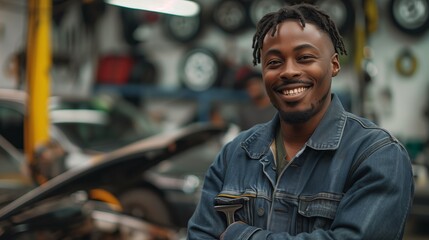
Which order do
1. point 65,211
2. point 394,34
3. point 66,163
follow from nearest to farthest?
point 65,211 → point 66,163 → point 394,34

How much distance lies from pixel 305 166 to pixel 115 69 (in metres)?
8.05

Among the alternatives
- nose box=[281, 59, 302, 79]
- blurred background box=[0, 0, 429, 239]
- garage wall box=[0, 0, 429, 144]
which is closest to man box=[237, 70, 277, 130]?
blurred background box=[0, 0, 429, 239]

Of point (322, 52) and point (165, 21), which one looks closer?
point (322, 52)

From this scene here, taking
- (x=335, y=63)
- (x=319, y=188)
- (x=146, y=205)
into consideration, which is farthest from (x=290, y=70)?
(x=146, y=205)

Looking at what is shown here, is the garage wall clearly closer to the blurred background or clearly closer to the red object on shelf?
the blurred background

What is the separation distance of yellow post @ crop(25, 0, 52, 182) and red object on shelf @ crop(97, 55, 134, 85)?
4.70m

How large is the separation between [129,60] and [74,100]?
4152 millimetres

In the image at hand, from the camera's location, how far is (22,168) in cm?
376

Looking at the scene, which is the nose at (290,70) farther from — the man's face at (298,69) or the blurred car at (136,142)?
the blurred car at (136,142)

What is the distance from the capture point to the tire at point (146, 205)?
3615 millimetres

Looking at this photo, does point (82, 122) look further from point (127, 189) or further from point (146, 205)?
point (127, 189)

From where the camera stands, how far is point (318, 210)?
136 cm

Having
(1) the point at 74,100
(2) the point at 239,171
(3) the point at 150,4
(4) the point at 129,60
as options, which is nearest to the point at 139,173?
(3) the point at 150,4

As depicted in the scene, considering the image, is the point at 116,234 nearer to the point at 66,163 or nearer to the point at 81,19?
the point at 66,163
